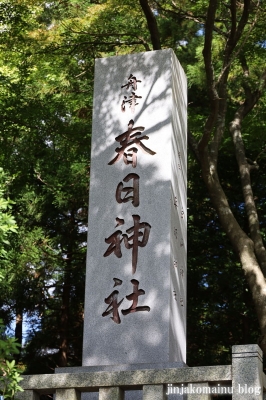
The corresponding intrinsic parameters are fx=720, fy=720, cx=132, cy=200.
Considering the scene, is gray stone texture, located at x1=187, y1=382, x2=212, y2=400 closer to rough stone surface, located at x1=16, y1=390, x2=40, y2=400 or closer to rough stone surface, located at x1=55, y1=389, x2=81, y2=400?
rough stone surface, located at x1=55, y1=389, x2=81, y2=400

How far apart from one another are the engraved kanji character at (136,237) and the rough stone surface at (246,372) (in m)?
1.59

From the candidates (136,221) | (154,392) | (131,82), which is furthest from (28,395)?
(131,82)

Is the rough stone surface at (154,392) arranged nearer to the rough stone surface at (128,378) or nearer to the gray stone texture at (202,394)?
the rough stone surface at (128,378)

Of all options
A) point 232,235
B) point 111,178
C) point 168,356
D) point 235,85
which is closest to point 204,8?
point 235,85

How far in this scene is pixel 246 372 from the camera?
400 cm

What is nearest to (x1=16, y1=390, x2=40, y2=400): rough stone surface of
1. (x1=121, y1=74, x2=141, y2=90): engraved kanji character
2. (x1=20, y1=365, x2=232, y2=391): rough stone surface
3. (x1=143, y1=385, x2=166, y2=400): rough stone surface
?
(x1=20, y1=365, x2=232, y2=391): rough stone surface

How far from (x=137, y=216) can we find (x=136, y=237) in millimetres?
167

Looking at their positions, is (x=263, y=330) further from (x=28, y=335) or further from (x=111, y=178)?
(x=28, y=335)

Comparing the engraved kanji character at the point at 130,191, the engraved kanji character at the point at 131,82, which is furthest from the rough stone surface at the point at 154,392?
the engraved kanji character at the point at 131,82

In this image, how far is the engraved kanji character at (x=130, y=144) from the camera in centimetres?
576

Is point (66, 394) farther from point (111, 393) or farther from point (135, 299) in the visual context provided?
point (135, 299)

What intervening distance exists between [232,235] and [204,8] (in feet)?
8.95

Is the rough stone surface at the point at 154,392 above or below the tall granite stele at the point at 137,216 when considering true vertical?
below

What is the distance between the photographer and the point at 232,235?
7.79 metres
